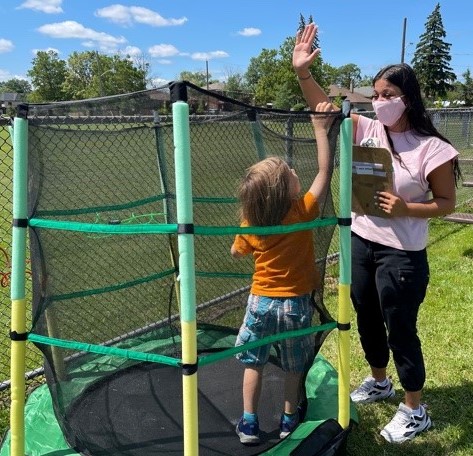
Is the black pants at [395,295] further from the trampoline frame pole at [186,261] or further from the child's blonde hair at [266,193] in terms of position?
the trampoline frame pole at [186,261]

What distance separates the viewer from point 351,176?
259 centimetres

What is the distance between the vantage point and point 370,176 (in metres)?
2.70

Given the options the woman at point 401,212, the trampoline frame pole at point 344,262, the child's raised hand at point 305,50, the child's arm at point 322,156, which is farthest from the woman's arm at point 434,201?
the child's raised hand at point 305,50

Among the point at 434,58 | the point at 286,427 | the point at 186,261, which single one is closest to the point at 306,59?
the point at 186,261

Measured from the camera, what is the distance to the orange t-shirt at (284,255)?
2.50 m

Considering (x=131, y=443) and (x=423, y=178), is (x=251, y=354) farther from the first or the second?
(x=423, y=178)

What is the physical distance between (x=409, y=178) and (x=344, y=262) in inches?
20.8

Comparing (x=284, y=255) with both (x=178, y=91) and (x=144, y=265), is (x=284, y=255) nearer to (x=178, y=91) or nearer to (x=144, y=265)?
(x=178, y=91)

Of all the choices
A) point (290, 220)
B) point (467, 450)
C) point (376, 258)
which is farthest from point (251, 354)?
point (467, 450)

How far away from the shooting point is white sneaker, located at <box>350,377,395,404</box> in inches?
133

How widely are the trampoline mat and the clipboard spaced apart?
3.69 feet

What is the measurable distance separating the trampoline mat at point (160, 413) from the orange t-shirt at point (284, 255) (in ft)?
2.53

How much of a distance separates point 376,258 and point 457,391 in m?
1.31

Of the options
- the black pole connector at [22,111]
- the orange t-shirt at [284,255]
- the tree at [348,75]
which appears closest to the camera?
the black pole connector at [22,111]
